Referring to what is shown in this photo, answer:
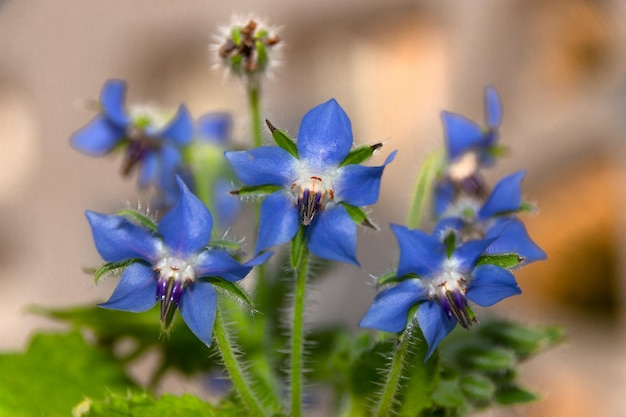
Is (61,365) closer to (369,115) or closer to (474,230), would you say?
(474,230)

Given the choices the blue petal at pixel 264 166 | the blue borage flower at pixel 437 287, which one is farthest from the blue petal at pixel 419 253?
the blue petal at pixel 264 166

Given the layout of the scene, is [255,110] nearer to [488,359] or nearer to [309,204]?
[309,204]

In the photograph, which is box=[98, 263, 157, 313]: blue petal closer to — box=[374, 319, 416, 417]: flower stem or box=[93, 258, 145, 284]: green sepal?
box=[93, 258, 145, 284]: green sepal

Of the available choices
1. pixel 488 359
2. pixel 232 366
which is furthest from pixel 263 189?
pixel 488 359

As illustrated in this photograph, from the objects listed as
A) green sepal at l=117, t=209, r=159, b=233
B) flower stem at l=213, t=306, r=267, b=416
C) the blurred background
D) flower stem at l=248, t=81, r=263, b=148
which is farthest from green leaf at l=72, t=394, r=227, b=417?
the blurred background

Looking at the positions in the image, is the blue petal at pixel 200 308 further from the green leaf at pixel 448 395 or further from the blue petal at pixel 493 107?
the blue petal at pixel 493 107
